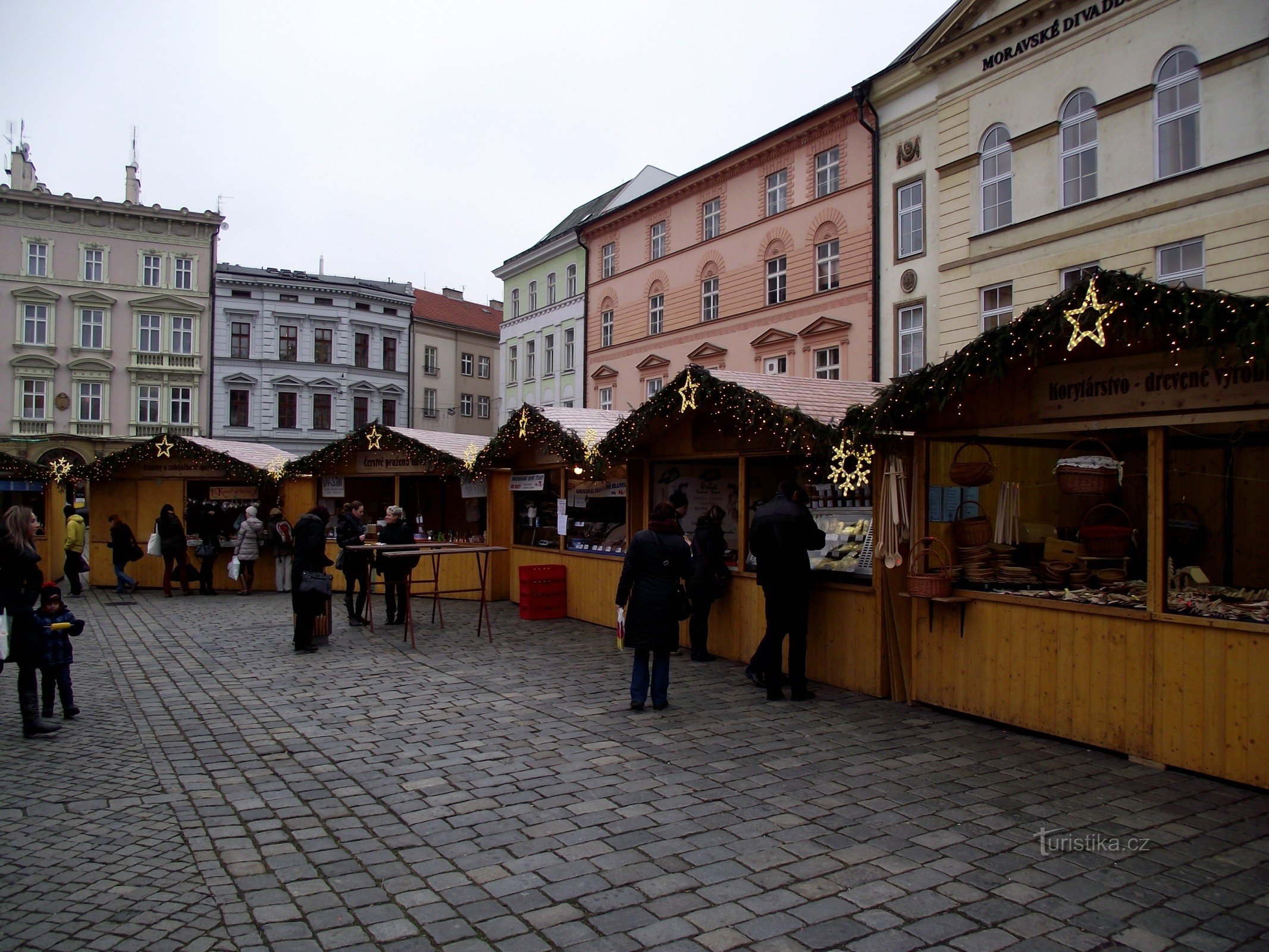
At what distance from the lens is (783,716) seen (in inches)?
306

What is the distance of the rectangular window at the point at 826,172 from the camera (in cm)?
2533

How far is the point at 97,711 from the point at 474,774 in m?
4.21

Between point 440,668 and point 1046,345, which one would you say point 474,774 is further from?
point 1046,345

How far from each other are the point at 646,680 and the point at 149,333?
44192 millimetres

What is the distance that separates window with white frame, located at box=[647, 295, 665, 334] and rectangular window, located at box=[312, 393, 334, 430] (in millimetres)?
22873

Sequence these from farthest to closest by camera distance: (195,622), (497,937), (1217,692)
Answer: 1. (195,622)
2. (1217,692)
3. (497,937)

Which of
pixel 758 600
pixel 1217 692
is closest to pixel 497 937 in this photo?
pixel 1217 692

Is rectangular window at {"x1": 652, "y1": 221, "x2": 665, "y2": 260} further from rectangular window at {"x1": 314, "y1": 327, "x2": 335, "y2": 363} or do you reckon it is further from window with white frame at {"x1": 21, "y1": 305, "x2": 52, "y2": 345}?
window with white frame at {"x1": 21, "y1": 305, "x2": 52, "y2": 345}

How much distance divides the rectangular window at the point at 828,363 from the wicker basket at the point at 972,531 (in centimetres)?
1694

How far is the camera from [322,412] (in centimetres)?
4891

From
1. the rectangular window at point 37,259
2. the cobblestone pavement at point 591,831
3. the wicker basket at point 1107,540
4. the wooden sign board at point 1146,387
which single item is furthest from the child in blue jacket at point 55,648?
the rectangular window at point 37,259

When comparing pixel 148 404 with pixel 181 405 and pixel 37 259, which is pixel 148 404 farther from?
pixel 37 259

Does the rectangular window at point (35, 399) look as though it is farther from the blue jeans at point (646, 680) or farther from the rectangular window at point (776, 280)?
the blue jeans at point (646, 680)

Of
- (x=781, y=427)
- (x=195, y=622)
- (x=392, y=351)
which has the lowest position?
(x=195, y=622)
